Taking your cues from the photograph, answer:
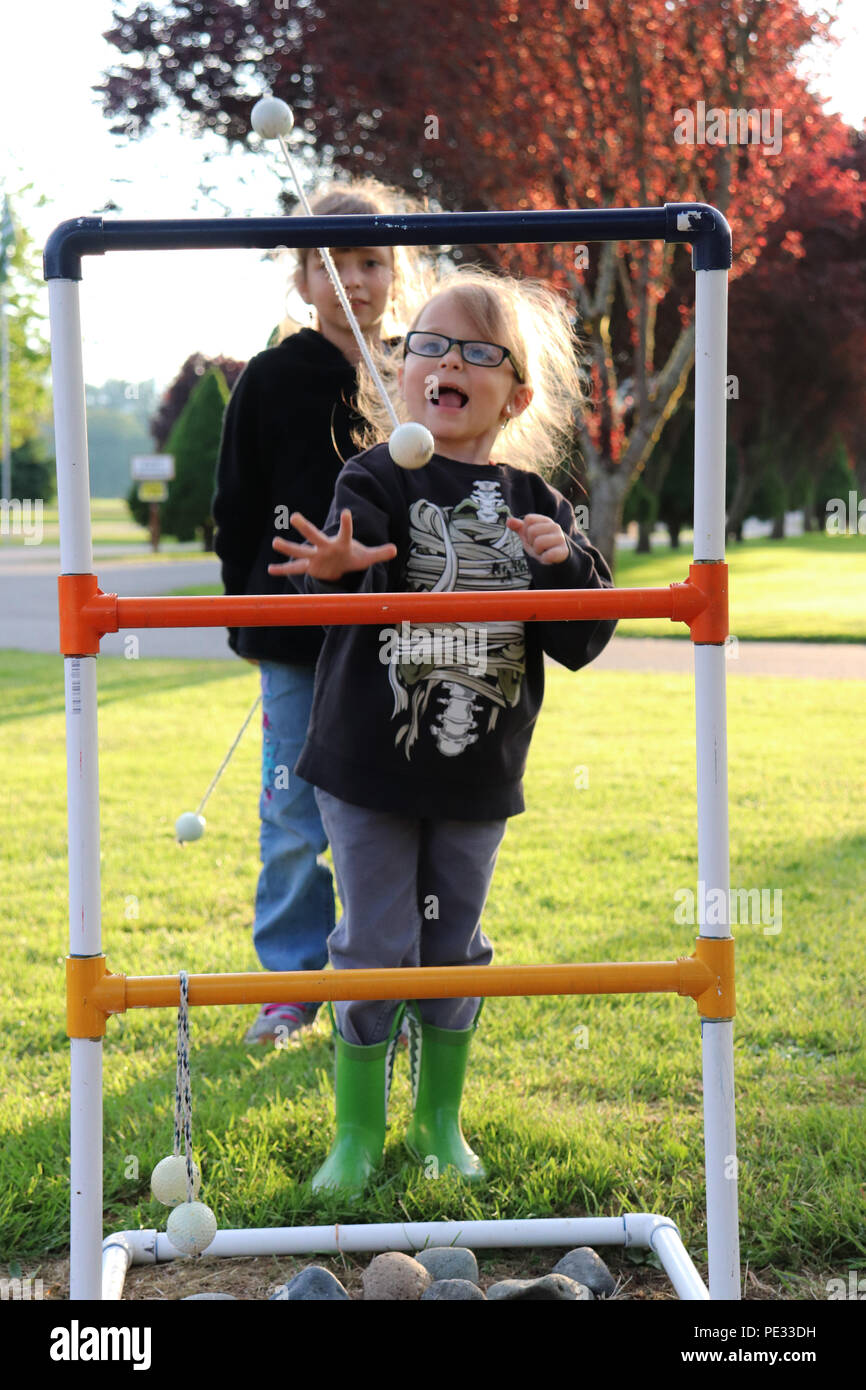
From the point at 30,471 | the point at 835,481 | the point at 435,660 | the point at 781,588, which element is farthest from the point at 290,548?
the point at 30,471

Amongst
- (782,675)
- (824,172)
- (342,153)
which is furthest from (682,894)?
(824,172)

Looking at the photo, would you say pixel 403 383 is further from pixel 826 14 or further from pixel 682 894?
pixel 826 14

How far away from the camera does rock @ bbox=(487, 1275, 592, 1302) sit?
6.61ft

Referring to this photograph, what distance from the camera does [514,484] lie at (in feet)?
7.92

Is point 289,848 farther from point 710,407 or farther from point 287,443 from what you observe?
point 710,407

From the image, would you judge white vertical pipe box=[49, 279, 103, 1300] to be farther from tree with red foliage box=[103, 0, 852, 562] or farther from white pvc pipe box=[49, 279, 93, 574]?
tree with red foliage box=[103, 0, 852, 562]

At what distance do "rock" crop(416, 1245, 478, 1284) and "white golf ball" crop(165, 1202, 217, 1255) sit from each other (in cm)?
51

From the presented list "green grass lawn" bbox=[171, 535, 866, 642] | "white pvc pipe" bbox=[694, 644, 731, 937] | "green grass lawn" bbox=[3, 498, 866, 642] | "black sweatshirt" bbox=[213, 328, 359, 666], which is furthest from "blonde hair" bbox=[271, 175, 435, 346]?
"green grass lawn" bbox=[3, 498, 866, 642]

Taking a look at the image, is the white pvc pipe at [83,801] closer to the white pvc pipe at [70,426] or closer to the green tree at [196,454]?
the white pvc pipe at [70,426]

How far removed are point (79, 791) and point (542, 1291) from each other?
0.99 m

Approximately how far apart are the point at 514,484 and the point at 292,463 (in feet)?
2.52

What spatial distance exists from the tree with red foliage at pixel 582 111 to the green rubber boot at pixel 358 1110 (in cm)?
971

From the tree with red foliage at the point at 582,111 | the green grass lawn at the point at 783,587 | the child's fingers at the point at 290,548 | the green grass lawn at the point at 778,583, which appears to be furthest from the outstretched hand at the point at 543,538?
the tree with red foliage at the point at 582,111

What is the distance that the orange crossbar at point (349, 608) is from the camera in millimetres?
1781
